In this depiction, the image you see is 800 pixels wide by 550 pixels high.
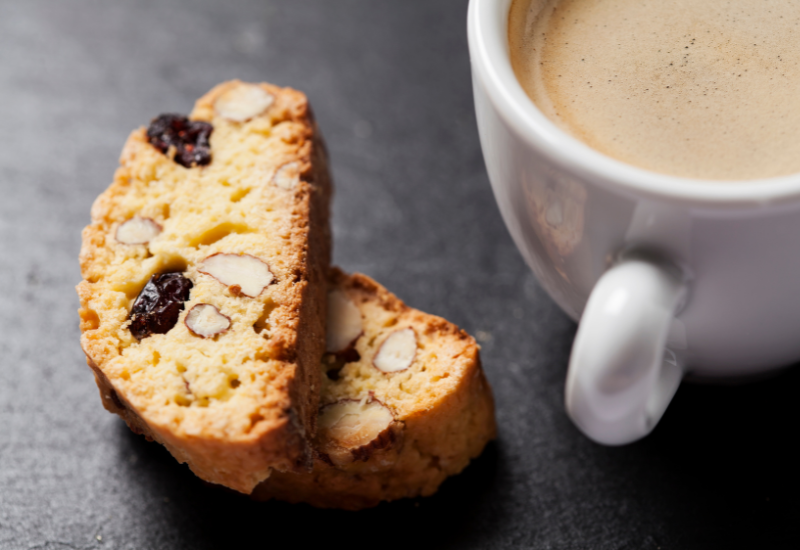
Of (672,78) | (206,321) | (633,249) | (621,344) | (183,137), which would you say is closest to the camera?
(621,344)

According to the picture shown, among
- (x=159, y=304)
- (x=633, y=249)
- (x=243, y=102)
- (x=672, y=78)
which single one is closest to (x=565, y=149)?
(x=633, y=249)

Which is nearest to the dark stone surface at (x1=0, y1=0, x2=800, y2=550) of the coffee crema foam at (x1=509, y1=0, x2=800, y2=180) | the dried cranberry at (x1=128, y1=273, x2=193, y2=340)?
the dried cranberry at (x1=128, y1=273, x2=193, y2=340)

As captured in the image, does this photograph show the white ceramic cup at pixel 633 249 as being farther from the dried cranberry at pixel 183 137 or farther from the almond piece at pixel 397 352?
the dried cranberry at pixel 183 137

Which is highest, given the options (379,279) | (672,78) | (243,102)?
(672,78)

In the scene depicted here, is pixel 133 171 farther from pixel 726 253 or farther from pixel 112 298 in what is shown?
pixel 726 253

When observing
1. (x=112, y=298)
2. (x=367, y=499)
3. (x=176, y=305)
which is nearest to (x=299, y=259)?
(x=176, y=305)

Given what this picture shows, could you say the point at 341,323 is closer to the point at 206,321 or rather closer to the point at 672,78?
the point at 206,321

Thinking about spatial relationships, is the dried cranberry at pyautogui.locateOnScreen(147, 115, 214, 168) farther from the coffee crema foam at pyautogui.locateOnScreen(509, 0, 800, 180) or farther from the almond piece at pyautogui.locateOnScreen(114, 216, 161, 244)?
the coffee crema foam at pyautogui.locateOnScreen(509, 0, 800, 180)

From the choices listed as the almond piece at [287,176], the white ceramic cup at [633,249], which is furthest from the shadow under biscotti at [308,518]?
the almond piece at [287,176]
